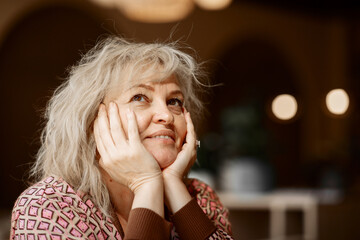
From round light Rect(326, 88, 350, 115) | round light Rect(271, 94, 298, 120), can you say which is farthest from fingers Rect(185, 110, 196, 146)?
round light Rect(271, 94, 298, 120)

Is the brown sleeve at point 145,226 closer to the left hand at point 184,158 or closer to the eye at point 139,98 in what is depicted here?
the left hand at point 184,158

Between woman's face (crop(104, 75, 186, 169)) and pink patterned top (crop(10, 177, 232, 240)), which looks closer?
pink patterned top (crop(10, 177, 232, 240))

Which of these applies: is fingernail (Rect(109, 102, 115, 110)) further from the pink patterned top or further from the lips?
the pink patterned top

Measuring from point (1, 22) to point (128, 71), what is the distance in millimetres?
4048

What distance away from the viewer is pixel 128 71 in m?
1.49

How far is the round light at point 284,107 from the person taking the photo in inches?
299

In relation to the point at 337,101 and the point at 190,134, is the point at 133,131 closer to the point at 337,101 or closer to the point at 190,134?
the point at 190,134

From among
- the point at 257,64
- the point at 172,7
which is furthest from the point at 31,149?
the point at 257,64

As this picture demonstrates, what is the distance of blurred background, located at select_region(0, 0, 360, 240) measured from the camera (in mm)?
4074

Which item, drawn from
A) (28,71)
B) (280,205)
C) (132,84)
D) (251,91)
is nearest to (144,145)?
(132,84)

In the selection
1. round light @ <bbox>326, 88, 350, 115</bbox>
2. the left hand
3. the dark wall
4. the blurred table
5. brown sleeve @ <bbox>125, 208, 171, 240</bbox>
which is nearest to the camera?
brown sleeve @ <bbox>125, 208, 171, 240</bbox>

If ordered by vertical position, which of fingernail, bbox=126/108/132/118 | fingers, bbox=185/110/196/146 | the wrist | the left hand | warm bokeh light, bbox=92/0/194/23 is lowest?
the wrist

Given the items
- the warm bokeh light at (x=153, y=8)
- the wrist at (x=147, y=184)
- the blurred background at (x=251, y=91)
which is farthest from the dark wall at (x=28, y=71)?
the wrist at (x=147, y=184)

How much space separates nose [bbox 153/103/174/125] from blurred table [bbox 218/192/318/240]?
8.53 ft
